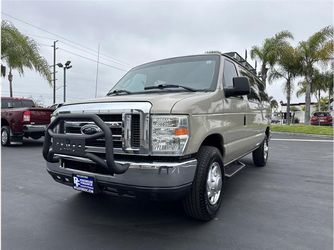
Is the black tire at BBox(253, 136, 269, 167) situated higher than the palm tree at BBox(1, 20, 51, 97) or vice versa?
the palm tree at BBox(1, 20, 51, 97)

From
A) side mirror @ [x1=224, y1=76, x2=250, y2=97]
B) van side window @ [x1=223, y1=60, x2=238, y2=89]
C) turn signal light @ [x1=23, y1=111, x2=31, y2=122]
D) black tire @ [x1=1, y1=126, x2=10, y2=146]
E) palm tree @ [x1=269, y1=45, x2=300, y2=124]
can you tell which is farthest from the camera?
palm tree @ [x1=269, y1=45, x2=300, y2=124]

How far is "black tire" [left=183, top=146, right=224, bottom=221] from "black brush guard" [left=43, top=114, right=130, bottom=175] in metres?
0.81

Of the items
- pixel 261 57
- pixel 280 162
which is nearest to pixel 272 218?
pixel 280 162

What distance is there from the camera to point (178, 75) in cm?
421

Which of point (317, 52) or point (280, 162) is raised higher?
point (317, 52)

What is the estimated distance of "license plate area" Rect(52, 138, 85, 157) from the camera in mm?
3050

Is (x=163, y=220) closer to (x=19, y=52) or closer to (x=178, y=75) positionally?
(x=178, y=75)

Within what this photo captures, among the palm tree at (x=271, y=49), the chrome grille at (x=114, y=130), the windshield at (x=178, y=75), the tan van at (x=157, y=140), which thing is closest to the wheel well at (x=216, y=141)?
the tan van at (x=157, y=140)

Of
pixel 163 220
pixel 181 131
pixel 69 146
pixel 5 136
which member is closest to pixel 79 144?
pixel 69 146

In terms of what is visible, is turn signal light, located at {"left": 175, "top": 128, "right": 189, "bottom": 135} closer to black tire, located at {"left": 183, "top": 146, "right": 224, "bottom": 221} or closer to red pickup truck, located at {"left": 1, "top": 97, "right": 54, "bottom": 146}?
black tire, located at {"left": 183, "top": 146, "right": 224, "bottom": 221}

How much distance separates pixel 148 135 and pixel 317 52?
70.5 ft

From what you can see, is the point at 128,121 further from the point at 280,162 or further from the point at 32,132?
the point at 32,132

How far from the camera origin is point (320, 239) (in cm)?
313

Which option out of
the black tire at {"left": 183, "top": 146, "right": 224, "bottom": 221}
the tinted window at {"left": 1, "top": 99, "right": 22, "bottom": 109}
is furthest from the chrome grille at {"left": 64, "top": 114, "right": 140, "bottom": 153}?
the tinted window at {"left": 1, "top": 99, "right": 22, "bottom": 109}
